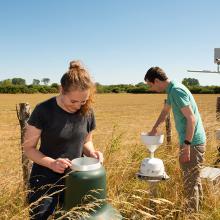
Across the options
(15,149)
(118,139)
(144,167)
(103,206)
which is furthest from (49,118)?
(15,149)

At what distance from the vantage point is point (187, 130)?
3766mm

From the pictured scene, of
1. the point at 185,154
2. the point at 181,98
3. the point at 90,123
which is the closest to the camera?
the point at 90,123

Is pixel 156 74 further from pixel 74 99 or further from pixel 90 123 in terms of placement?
pixel 74 99

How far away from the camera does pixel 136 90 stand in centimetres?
7150

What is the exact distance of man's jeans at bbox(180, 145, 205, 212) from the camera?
3754 millimetres

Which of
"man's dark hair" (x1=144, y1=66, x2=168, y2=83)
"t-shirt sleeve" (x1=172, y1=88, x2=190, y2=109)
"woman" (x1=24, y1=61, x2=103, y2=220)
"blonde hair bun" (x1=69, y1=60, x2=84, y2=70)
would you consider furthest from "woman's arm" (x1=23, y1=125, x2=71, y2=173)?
"man's dark hair" (x1=144, y1=66, x2=168, y2=83)

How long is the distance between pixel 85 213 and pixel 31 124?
693 mm

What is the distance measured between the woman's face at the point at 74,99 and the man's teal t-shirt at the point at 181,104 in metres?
1.56

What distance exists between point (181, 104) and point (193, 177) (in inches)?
30.9

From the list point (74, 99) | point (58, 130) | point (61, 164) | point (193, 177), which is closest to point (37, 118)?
point (58, 130)

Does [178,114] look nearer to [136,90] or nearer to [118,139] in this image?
[118,139]

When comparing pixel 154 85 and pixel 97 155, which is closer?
pixel 97 155

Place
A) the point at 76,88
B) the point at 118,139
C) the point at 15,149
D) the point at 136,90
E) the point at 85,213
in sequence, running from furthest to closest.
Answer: the point at 136,90 → the point at 15,149 → the point at 118,139 → the point at 76,88 → the point at 85,213

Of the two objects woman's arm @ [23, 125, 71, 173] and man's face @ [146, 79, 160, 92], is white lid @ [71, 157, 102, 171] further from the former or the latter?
man's face @ [146, 79, 160, 92]
